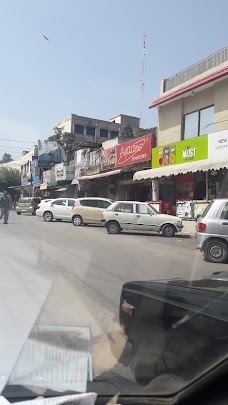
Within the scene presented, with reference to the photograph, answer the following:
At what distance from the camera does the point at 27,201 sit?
33.1m

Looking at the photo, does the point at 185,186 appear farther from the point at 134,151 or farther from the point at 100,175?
the point at 100,175

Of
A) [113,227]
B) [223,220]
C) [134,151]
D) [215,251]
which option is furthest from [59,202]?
[223,220]

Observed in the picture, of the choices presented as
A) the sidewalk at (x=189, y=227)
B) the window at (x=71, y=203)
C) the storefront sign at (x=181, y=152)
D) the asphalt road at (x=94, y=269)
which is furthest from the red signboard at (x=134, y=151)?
the asphalt road at (x=94, y=269)

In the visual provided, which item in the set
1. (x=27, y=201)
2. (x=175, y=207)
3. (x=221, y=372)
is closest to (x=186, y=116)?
(x=175, y=207)

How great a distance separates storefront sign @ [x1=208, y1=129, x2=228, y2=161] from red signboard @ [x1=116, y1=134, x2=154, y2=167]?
560 cm

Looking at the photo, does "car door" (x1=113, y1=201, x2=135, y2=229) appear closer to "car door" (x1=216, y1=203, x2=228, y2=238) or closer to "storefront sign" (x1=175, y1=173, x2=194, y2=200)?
"storefront sign" (x1=175, y1=173, x2=194, y2=200)

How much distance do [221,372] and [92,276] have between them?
5.69 metres

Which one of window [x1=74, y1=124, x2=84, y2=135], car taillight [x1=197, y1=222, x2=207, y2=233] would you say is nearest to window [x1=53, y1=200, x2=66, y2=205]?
car taillight [x1=197, y1=222, x2=207, y2=233]

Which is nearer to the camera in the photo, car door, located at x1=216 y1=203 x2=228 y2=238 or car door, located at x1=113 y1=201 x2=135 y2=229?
car door, located at x1=216 y1=203 x2=228 y2=238

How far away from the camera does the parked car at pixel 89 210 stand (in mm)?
20703

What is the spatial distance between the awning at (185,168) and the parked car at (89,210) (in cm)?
249

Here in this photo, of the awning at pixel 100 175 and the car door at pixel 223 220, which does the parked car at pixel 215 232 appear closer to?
the car door at pixel 223 220

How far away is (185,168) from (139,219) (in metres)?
3.16

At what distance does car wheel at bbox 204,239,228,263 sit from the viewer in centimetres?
1017
